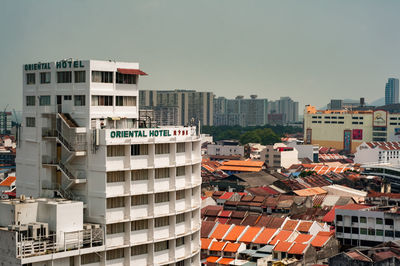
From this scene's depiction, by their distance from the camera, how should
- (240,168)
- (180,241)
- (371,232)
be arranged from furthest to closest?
(240,168) < (371,232) < (180,241)

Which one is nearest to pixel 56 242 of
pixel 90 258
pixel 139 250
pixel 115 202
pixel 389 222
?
pixel 90 258

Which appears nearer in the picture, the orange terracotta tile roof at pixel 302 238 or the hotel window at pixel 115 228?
the hotel window at pixel 115 228

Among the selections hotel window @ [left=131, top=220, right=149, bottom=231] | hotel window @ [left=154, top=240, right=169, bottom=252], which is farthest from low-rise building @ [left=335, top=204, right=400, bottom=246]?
hotel window @ [left=131, top=220, right=149, bottom=231]

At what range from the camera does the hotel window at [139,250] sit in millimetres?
35781

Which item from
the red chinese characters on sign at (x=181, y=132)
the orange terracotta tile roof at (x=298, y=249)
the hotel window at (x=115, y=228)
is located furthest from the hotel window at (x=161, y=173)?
the orange terracotta tile roof at (x=298, y=249)

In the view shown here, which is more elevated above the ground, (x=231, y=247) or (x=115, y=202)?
(x=115, y=202)

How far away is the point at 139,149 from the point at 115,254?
5.42 meters

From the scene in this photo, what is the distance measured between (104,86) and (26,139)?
5522 mm

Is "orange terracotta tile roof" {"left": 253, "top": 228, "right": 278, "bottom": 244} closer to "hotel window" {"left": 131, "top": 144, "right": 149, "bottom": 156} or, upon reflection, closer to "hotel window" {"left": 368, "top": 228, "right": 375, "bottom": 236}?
"hotel window" {"left": 368, "top": 228, "right": 375, "bottom": 236}

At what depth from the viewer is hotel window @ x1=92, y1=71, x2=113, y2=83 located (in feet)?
120

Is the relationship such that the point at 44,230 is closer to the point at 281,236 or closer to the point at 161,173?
the point at 161,173

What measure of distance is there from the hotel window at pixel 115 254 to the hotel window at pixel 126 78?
8.96m

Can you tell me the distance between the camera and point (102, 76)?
36750 millimetres

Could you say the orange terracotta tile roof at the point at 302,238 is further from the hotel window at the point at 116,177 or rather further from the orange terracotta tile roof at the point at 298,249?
the hotel window at the point at 116,177
